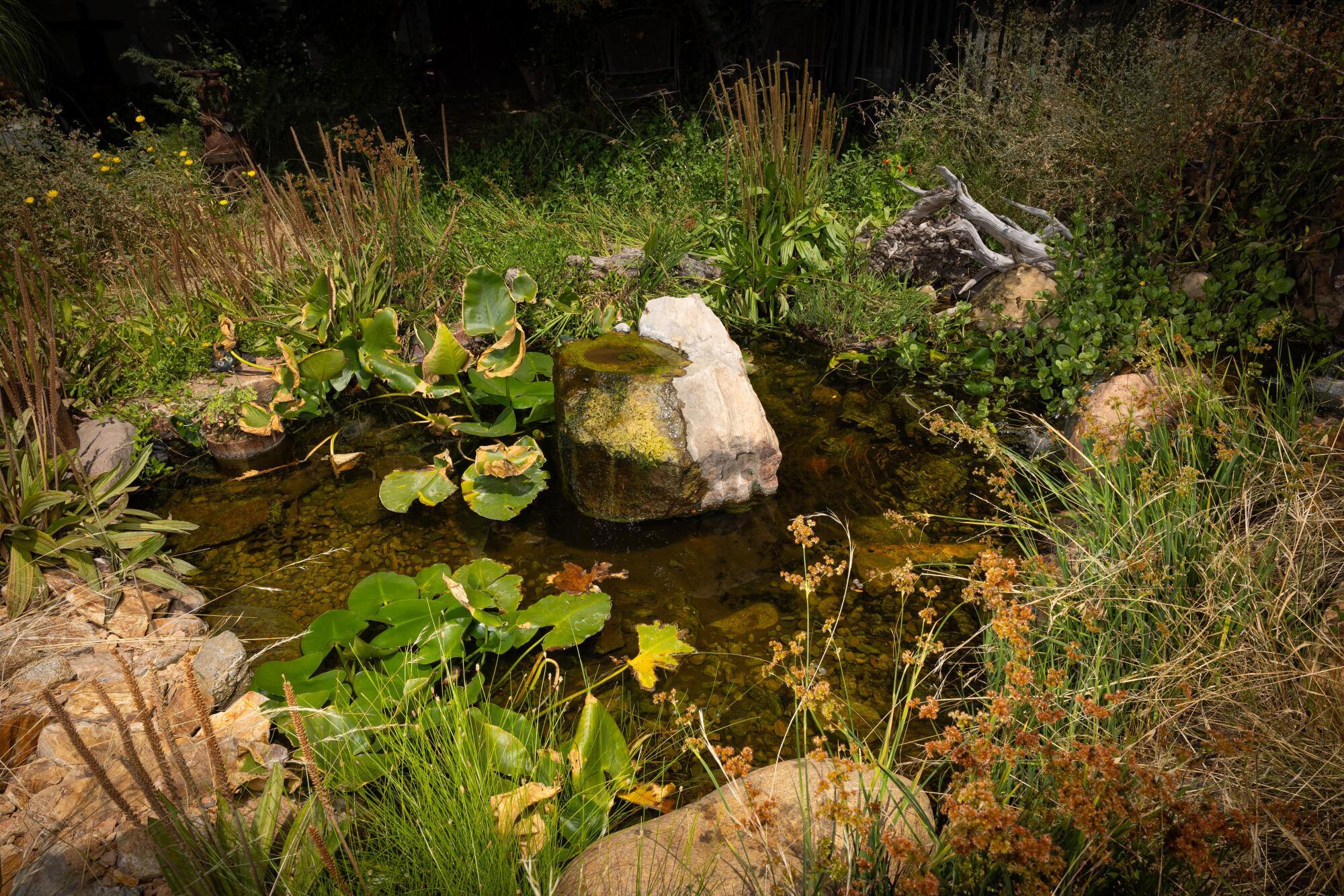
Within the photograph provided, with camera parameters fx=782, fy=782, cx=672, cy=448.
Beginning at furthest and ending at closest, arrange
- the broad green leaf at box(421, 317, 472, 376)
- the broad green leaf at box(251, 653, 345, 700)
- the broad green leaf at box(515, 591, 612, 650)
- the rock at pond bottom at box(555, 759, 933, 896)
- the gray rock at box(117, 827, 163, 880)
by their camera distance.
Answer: the broad green leaf at box(421, 317, 472, 376)
the broad green leaf at box(515, 591, 612, 650)
the broad green leaf at box(251, 653, 345, 700)
the gray rock at box(117, 827, 163, 880)
the rock at pond bottom at box(555, 759, 933, 896)

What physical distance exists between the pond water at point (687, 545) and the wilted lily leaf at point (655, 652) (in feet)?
0.32

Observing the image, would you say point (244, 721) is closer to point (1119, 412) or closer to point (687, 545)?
point (687, 545)

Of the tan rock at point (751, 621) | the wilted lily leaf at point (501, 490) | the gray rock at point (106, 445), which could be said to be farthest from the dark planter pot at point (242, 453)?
the tan rock at point (751, 621)

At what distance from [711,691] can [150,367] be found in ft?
12.1

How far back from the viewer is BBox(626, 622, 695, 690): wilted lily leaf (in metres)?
2.60

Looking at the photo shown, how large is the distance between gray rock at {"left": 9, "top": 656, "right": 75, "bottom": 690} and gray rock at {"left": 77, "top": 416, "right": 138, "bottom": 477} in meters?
1.32

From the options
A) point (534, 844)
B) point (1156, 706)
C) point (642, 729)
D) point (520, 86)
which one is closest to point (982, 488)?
point (1156, 706)

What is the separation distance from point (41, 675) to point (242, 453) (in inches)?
71.5

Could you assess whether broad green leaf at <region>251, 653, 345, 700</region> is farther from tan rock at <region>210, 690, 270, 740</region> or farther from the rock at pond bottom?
the rock at pond bottom

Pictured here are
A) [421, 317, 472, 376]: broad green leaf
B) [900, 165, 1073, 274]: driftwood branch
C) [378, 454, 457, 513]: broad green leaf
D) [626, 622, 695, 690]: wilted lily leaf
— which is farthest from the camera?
[900, 165, 1073, 274]: driftwood branch

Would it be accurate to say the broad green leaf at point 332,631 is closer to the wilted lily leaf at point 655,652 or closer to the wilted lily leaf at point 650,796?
the wilted lily leaf at point 655,652

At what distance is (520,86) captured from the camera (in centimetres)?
1107

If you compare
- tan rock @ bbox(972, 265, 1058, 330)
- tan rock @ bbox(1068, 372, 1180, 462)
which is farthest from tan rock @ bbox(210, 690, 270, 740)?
tan rock @ bbox(972, 265, 1058, 330)

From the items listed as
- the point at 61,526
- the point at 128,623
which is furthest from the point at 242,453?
the point at 128,623
